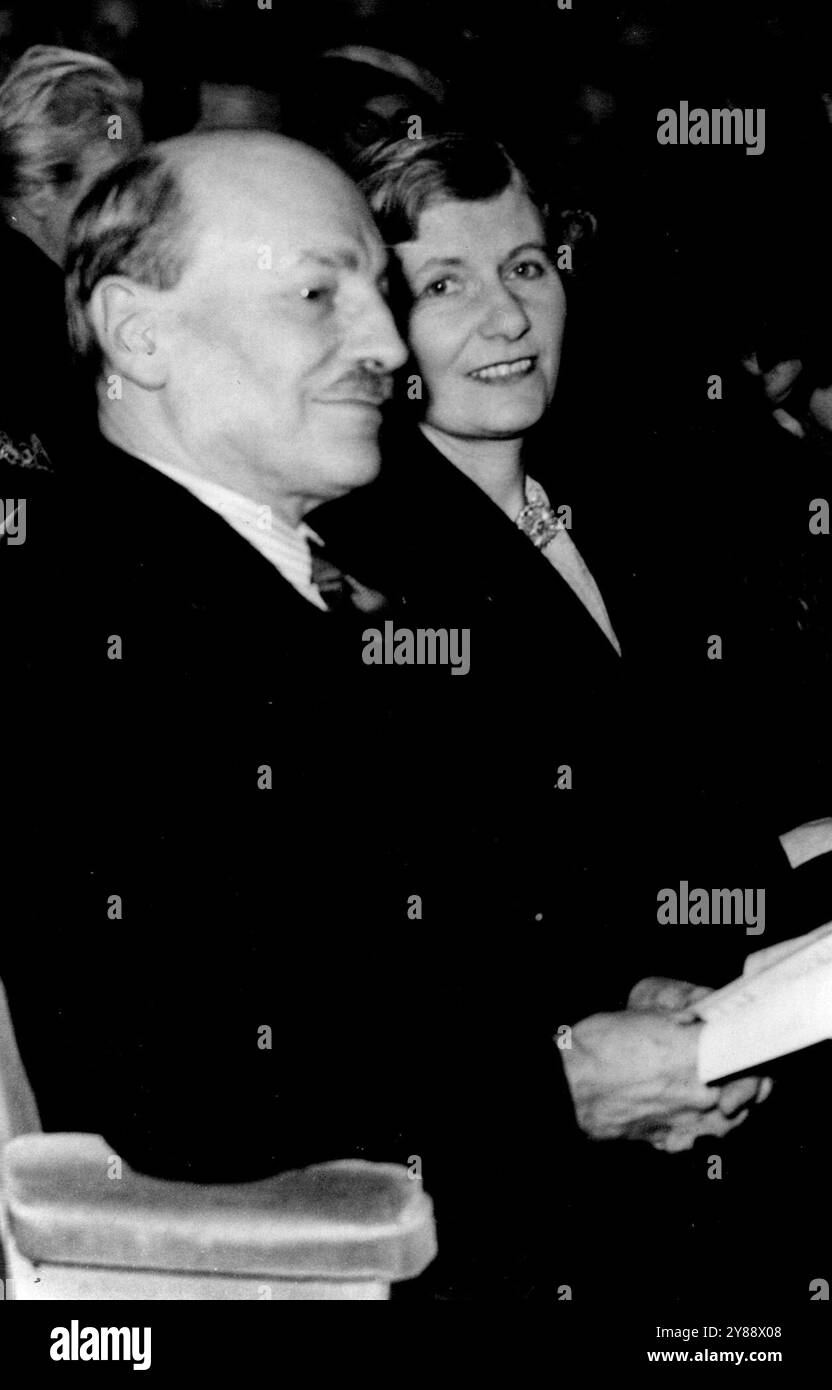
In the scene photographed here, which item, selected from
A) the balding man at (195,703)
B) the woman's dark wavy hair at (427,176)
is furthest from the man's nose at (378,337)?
the woman's dark wavy hair at (427,176)

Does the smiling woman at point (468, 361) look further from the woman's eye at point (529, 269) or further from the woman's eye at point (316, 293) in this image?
the woman's eye at point (316, 293)

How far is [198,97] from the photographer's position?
7.01 ft

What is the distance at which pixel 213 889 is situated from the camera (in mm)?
2064

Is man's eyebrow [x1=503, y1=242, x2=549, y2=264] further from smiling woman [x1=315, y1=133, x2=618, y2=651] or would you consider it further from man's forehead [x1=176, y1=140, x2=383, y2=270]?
man's forehead [x1=176, y1=140, x2=383, y2=270]

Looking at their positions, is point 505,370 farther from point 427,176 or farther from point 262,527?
point 262,527

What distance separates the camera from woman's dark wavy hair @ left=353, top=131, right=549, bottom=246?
85.3 inches

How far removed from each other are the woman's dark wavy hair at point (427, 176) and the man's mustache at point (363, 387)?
187mm

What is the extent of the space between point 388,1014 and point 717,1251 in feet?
1.89

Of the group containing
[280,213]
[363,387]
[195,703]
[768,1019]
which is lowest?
[768,1019]

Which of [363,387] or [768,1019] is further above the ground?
[363,387]

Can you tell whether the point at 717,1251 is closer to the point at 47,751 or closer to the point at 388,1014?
the point at 388,1014

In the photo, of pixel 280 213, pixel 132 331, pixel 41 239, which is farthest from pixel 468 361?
pixel 41 239

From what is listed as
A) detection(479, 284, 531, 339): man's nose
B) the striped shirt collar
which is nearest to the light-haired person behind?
the striped shirt collar

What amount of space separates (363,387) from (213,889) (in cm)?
69
